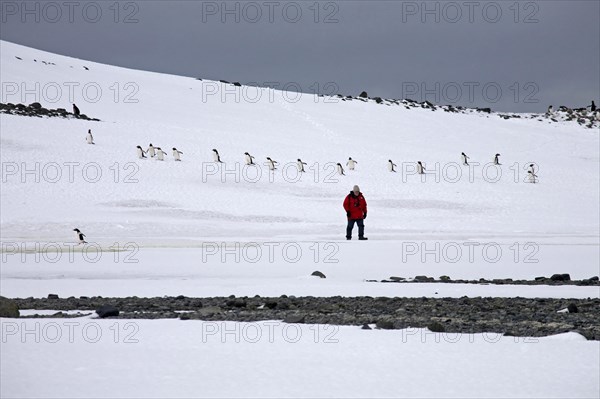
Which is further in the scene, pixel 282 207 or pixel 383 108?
pixel 383 108

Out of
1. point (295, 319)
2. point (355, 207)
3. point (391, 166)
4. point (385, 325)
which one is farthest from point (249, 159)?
point (385, 325)

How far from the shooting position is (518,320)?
880 cm

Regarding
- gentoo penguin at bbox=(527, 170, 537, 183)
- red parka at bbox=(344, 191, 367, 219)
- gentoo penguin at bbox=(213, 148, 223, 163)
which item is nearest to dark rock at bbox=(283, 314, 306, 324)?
red parka at bbox=(344, 191, 367, 219)

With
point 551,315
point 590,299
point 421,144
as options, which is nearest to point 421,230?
point 590,299

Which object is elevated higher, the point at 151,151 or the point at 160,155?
the point at 151,151

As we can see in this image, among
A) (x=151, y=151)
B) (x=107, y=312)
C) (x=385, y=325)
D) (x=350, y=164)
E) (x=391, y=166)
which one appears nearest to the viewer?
(x=385, y=325)

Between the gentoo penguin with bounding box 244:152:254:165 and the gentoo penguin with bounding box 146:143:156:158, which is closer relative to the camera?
the gentoo penguin with bounding box 146:143:156:158

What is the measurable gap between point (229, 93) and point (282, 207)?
113 ft

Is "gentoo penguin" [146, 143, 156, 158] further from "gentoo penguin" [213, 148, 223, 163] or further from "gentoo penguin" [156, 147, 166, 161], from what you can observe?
"gentoo penguin" [213, 148, 223, 163]

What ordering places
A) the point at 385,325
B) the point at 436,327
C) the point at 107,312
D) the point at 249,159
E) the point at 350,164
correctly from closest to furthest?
the point at 436,327 → the point at 385,325 → the point at 107,312 → the point at 249,159 → the point at 350,164

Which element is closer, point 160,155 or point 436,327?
point 436,327

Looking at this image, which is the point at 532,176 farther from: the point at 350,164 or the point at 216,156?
the point at 216,156

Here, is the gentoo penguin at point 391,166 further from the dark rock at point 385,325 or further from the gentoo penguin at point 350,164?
the dark rock at point 385,325

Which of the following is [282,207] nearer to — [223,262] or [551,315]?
[223,262]
